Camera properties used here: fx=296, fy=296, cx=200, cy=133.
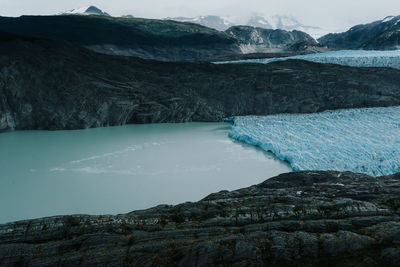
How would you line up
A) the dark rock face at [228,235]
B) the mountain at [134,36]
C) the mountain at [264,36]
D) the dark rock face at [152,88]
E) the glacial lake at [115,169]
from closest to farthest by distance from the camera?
the dark rock face at [228,235] < the glacial lake at [115,169] < the dark rock face at [152,88] < the mountain at [134,36] < the mountain at [264,36]

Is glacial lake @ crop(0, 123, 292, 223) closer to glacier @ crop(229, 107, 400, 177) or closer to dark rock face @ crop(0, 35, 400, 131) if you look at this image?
glacier @ crop(229, 107, 400, 177)

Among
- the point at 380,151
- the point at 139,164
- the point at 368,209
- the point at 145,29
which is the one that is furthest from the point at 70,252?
the point at 145,29

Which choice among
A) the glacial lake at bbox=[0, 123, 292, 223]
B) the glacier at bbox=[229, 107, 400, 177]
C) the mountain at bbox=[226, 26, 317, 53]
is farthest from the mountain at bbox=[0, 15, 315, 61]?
the glacial lake at bbox=[0, 123, 292, 223]

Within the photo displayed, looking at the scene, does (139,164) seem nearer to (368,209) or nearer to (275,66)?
(368,209)

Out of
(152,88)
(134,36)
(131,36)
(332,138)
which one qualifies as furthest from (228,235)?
(134,36)

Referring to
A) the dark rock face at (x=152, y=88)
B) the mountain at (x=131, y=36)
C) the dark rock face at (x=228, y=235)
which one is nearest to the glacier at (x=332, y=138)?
the dark rock face at (x=152, y=88)

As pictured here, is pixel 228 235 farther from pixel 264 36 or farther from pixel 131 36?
pixel 264 36

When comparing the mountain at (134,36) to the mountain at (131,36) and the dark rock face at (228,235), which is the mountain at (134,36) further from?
the dark rock face at (228,235)
